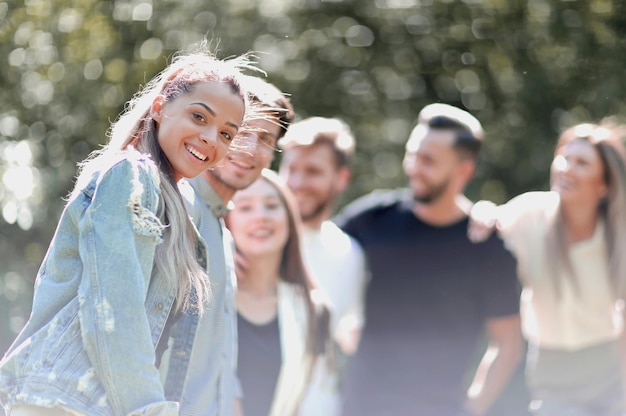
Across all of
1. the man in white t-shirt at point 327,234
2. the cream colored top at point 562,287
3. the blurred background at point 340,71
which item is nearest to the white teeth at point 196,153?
the man in white t-shirt at point 327,234

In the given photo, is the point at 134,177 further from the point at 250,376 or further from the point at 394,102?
the point at 394,102

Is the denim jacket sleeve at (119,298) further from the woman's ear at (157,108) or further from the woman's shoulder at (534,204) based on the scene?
the woman's shoulder at (534,204)

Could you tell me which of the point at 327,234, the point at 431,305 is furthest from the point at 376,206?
the point at 431,305

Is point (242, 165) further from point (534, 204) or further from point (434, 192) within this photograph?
point (534, 204)

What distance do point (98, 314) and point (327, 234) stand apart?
3463 mm

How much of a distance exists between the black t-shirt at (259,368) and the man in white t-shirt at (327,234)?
0.56 m

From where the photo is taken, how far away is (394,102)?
11594 millimetres

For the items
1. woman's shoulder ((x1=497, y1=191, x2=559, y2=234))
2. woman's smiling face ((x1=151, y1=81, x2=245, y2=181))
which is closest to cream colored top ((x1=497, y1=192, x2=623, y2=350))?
woman's shoulder ((x1=497, y1=191, x2=559, y2=234))

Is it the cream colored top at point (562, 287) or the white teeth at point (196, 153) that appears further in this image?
the cream colored top at point (562, 287)

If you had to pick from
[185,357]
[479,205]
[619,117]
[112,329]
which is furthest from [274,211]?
[619,117]

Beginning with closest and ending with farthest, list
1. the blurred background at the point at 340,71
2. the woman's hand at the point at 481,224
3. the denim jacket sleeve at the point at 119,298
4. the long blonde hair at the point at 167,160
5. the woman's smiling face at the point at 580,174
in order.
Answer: the denim jacket sleeve at the point at 119,298
the long blonde hair at the point at 167,160
the woman's hand at the point at 481,224
the woman's smiling face at the point at 580,174
the blurred background at the point at 340,71

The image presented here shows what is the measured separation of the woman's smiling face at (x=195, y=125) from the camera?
116 inches

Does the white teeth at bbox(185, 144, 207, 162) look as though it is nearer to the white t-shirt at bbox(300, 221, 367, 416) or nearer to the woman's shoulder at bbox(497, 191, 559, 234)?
the white t-shirt at bbox(300, 221, 367, 416)

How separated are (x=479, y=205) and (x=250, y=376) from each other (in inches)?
58.2
